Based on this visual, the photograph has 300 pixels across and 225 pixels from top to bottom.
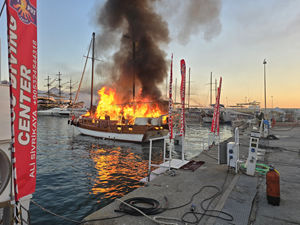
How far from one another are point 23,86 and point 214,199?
17.4 feet

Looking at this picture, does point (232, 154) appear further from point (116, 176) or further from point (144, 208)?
point (116, 176)

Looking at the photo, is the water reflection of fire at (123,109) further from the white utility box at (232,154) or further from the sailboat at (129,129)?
the white utility box at (232,154)

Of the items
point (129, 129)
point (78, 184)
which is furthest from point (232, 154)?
point (129, 129)

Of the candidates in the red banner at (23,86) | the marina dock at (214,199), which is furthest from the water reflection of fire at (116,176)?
the red banner at (23,86)

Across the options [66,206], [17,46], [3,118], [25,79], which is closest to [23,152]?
[3,118]

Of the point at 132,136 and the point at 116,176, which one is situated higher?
the point at 132,136

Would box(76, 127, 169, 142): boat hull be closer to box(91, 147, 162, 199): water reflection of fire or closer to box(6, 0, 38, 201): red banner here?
box(91, 147, 162, 199): water reflection of fire

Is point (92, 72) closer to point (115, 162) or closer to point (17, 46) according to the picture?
point (115, 162)

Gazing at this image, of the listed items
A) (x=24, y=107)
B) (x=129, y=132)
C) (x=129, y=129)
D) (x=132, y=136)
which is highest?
(x=24, y=107)

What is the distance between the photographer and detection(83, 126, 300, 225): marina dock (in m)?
4.12

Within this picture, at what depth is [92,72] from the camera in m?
37.0

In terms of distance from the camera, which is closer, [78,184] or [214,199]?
[214,199]

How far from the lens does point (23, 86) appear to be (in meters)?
3.10

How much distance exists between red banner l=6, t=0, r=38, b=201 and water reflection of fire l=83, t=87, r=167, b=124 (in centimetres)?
2273
